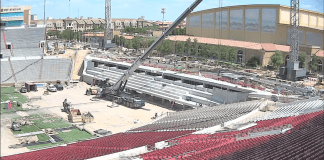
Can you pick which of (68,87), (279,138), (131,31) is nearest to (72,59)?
(68,87)

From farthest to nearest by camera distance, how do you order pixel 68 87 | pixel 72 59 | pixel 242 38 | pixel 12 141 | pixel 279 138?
pixel 242 38 < pixel 72 59 < pixel 68 87 < pixel 12 141 < pixel 279 138

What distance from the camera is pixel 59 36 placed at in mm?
71938

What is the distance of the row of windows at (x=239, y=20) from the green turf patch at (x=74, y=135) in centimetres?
2855

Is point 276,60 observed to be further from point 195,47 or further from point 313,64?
point 195,47

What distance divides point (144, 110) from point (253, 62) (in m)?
18.8

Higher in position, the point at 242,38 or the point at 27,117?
the point at 242,38

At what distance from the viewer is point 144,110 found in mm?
26219

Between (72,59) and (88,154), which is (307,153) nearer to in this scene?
(88,154)

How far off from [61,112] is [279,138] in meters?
16.8

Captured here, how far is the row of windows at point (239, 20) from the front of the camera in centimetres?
4572

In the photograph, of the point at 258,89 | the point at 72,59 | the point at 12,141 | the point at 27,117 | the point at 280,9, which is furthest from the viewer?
the point at 280,9

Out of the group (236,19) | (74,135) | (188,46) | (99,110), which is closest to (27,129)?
(74,135)

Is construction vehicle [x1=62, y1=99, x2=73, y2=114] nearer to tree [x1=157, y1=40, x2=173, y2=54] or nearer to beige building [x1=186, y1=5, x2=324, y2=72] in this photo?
A: beige building [x1=186, y1=5, x2=324, y2=72]

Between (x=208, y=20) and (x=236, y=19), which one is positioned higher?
(x=208, y=20)
